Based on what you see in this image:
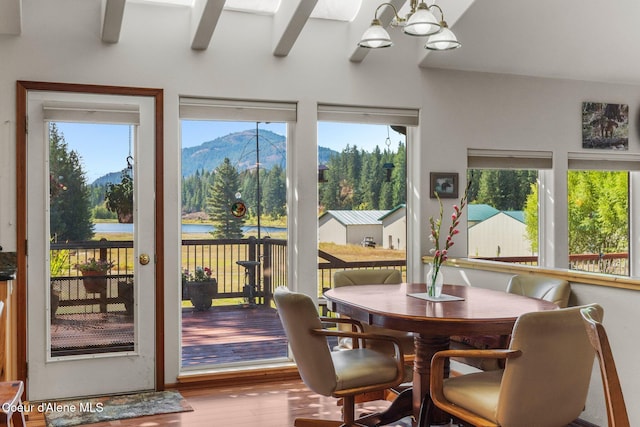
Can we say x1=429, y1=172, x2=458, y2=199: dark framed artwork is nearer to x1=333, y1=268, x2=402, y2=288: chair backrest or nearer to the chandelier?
x1=333, y1=268, x2=402, y2=288: chair backrest

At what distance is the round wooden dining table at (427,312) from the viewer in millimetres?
2967

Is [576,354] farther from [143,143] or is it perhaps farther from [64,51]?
[64,51]

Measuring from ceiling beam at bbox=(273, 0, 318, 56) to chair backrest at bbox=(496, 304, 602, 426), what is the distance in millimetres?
2657

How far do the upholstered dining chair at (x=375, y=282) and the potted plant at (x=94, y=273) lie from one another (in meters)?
1.64

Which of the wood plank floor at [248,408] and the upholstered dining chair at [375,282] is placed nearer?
the wood plank floor at [248,408]

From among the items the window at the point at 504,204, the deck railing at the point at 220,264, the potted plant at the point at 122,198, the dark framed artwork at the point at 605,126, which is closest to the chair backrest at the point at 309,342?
the deck railing at the point at 220,264

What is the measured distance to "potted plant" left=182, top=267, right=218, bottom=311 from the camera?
15.7ft

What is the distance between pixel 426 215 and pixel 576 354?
8.70ft

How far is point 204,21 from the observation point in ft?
14.2

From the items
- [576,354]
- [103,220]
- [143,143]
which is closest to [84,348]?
[103,220]

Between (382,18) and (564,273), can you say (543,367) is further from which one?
(382,18)

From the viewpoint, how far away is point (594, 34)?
16.6 ft

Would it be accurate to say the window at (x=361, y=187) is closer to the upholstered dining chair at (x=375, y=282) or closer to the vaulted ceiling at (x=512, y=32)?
the vaulted ceiling at (x=512, y=32)

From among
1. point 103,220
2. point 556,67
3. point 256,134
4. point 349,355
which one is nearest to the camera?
point 349,355
